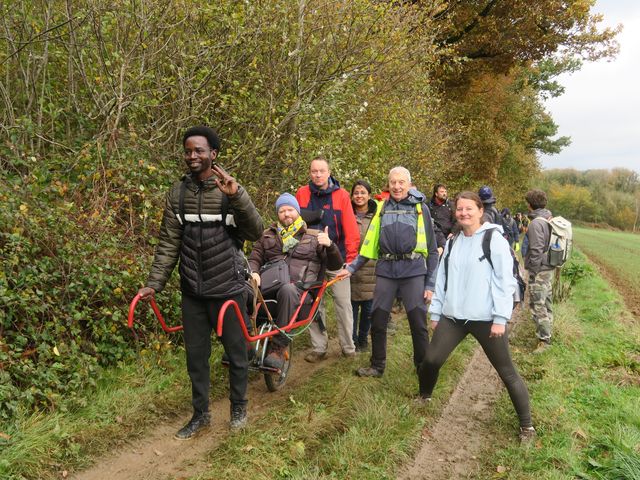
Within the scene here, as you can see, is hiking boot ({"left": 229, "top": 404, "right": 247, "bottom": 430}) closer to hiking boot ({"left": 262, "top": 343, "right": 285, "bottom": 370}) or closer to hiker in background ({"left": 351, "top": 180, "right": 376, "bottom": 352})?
hiking boot ({"left": 262, "top": 343, "right": 285, "bottom": 370})

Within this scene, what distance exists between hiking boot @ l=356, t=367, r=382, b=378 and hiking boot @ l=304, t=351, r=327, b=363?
2.47 ft

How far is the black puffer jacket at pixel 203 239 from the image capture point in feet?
12.6

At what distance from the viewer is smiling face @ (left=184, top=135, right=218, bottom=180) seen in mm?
3713

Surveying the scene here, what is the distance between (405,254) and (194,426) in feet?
8.62

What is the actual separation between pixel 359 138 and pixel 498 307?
5.08m

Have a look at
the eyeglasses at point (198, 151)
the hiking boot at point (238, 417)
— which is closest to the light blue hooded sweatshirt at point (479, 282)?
the hiking boot at point (238, 417)

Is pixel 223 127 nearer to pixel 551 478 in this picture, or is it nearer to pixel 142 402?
pixel 142 402

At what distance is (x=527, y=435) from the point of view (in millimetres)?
4230

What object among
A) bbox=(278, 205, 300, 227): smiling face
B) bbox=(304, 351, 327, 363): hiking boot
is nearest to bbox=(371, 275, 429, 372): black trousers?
bbox=(304, 351, 327, 363): hiking boot

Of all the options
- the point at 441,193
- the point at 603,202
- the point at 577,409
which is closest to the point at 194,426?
the point at 577,409

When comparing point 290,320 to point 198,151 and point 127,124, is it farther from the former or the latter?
point 127,124

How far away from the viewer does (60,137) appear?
6328mm

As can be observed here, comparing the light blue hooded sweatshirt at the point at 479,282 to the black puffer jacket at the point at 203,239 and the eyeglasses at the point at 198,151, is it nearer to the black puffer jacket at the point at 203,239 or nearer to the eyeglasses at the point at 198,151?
the black puffer jacket at the point at 203,239

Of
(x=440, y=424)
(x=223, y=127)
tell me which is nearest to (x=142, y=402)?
(x=440, y=424)
